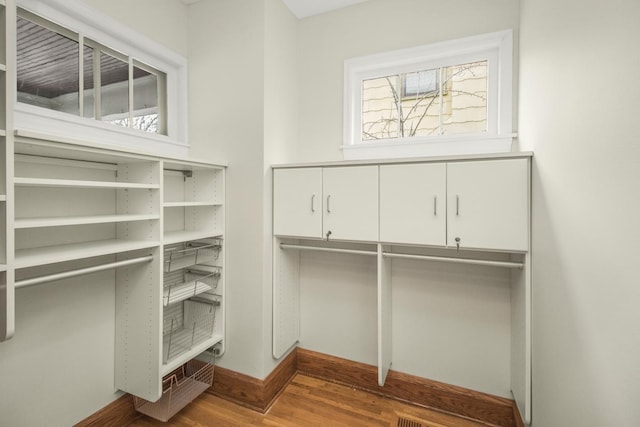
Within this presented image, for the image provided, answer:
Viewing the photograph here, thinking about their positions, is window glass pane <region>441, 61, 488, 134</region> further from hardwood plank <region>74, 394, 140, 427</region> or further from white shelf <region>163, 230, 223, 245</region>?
hardwood plank <region>74, 394, 140, 427</region>

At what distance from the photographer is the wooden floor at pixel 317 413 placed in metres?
1.86

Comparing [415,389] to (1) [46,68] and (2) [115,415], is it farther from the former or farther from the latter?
(1) [46,68]

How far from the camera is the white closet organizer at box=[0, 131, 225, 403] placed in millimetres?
1296

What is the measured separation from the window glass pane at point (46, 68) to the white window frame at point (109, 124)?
0.28 ft

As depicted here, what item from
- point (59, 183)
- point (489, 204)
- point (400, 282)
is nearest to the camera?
point (59, 183)

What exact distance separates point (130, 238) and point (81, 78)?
3.16 feet

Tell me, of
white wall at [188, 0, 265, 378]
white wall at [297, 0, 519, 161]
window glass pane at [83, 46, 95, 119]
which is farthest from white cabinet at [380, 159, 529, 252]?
window glass pane at [83, 46, 95, 119]

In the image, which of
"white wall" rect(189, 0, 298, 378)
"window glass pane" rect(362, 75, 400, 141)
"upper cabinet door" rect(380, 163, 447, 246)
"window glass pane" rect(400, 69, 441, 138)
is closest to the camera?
"upper cabinet door" rect(380, 163, 447, 246)

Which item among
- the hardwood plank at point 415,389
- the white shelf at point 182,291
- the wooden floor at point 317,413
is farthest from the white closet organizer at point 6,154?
the hardwood plank at point 415,389

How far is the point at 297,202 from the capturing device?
204 cm

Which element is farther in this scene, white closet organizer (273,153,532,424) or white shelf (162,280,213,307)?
white shelf (162,280,213,307)

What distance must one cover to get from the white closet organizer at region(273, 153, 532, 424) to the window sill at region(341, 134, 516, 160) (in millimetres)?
428

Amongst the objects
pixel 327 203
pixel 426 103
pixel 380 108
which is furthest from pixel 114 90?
pixel 426 103

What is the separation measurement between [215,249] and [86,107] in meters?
1.16
